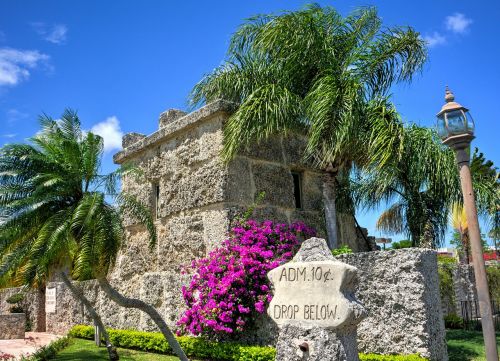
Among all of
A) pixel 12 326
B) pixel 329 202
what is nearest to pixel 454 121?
pixel 329 202

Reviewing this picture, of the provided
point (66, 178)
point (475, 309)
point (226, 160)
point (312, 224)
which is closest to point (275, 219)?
point (312, 224)

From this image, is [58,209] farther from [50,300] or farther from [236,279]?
[50,300]

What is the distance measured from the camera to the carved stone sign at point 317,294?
6000 millimetres

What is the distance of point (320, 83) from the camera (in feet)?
33.7

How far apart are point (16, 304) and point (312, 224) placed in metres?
12.9

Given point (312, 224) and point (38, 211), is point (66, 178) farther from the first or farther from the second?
point (312, 224)

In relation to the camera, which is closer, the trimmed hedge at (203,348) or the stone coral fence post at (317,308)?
the stone coral fence post at (317,308)

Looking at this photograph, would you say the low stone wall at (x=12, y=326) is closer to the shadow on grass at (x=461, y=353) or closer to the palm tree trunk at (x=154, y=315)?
the palm tree trunk at (x=154, y=315)

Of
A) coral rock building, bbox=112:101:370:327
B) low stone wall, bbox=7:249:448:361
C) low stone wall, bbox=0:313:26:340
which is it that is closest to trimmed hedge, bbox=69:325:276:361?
coral rock building, bbox=112:101:370:327

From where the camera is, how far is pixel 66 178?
991 cm

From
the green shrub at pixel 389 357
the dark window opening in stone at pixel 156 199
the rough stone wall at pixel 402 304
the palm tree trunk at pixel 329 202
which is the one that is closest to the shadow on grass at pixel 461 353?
the rough stone wall at pixel 402 304

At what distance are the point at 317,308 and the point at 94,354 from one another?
7377 millimetres

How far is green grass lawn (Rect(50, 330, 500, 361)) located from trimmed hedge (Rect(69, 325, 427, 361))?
0.21 metres

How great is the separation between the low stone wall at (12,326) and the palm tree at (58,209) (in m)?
7.72
